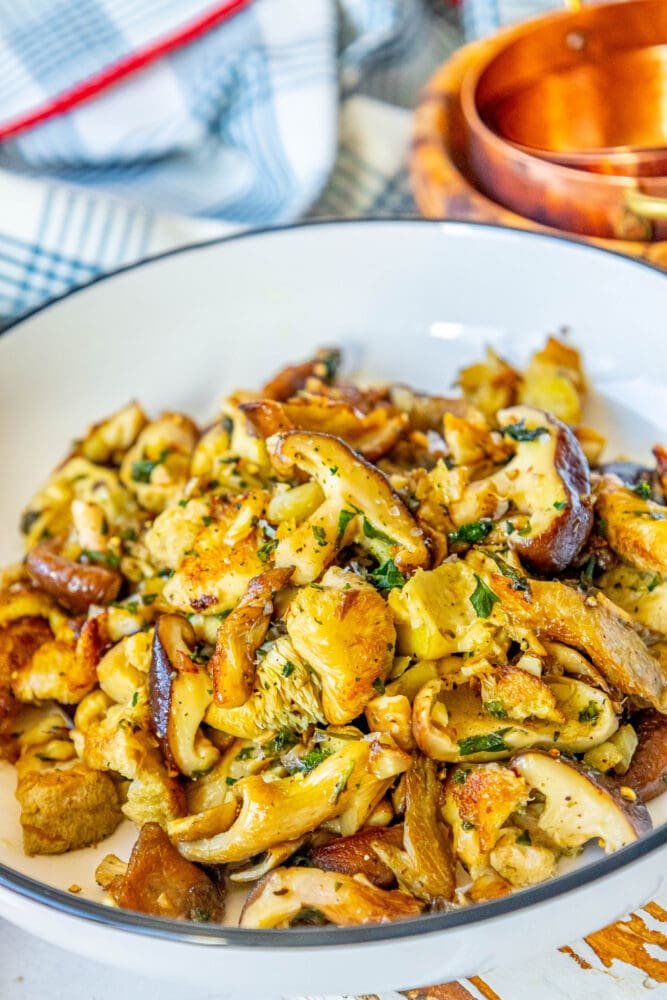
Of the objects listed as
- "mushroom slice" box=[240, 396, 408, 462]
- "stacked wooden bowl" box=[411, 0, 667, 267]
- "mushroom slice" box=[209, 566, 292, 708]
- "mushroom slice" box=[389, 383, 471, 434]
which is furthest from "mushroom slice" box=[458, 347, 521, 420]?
"mushroom slice" box=[209, 566, 292, 708]

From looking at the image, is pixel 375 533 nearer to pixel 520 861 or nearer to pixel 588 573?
pixel 588 573

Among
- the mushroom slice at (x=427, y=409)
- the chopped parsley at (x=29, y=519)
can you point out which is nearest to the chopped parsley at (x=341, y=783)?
the mushroom slice at (x=427, y=409)

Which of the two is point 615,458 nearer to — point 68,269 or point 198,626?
point 198,626

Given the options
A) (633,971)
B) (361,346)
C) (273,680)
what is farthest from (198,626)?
(361,346)

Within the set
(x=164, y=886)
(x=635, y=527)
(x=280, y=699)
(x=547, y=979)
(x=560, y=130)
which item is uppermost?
(x=560, y=130)

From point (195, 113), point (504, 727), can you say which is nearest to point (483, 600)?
point (504, 727)

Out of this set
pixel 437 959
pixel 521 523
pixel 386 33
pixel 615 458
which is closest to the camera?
pixel 437 959

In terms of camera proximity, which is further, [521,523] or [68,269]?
[68,269]
